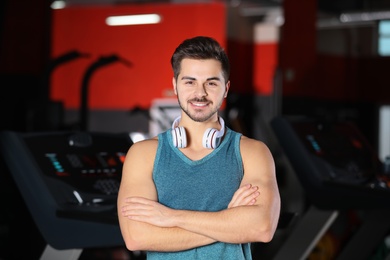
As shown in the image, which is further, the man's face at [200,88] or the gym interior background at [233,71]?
the gym interior background at [233,71]

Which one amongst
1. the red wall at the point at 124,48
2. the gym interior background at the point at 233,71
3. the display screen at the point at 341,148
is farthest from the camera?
the red wall at the point at 124,48

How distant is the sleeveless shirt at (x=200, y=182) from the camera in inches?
89.4

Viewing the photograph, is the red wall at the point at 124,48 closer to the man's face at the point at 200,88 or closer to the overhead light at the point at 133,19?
the overhead light at the point at 133,19

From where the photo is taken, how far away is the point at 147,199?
2.28 metres

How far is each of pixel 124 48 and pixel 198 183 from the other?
36.1 ft

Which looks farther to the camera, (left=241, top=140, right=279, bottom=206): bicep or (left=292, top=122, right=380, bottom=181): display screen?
(left=292, top=122, right=380, bottom=181): display screen

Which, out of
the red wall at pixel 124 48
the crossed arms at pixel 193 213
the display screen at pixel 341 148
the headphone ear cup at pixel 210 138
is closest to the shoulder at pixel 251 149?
the crossed arms at pixel 193 213

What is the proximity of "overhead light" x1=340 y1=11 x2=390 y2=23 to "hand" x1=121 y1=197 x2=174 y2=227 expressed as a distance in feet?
33.0

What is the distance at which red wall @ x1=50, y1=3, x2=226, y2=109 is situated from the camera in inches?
510

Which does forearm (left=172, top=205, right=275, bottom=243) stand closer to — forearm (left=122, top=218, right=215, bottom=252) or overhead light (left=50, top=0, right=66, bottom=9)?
forearm (left=122, top=218, right=215, bottom=252)

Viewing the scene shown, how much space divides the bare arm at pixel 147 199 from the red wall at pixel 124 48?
10.5 metres

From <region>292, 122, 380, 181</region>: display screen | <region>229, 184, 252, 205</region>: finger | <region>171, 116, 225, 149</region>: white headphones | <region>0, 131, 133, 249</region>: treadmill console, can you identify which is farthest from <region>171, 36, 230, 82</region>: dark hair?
<region>292, 122, 380, 181</region>: display screen

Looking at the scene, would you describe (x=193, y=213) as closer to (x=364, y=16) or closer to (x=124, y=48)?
(x=364, y=16)

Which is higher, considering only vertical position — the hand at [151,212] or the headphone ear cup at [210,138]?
the headphone ear cup at [210,138]
